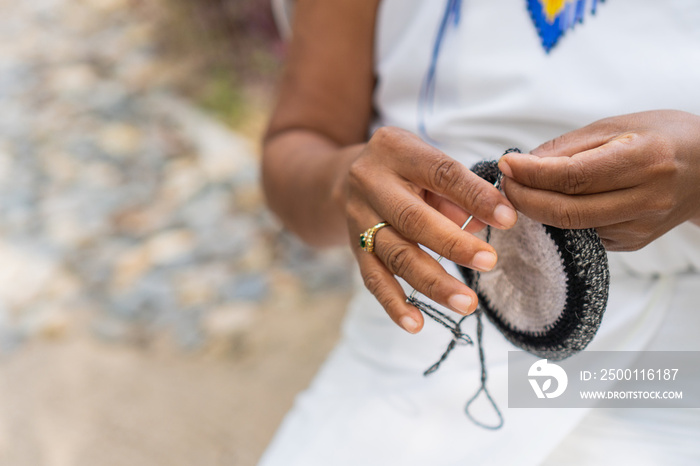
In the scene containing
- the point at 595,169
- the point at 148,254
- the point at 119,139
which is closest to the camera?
the point at 595,169

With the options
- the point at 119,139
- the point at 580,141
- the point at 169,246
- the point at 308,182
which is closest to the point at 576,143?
the point at 580,141

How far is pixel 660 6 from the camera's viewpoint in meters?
0.76

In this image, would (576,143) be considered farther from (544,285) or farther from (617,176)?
(544,285)

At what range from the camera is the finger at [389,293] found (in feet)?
2.23

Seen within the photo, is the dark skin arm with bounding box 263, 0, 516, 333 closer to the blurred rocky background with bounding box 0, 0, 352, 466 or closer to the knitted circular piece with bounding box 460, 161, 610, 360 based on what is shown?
the knitted circular piece with bounding box 460, 161, 610, 360

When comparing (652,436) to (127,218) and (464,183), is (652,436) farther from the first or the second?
(127,218)

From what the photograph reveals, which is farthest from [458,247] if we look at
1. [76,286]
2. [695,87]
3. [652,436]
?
[76,286]

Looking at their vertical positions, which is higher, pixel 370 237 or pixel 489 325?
pixel 370 237

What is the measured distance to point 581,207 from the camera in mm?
625

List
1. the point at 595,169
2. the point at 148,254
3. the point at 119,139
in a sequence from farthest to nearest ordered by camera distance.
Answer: the point at 119,139 → the point at 148,254 → the point at 595,169

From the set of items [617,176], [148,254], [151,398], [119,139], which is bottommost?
[151,398]

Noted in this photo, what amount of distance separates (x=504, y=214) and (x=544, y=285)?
0.57ft

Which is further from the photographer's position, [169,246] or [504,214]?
[169,246]

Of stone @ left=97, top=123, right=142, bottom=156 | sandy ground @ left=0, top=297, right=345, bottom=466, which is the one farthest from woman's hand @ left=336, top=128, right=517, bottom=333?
stone @ left=97, top=123, right=142, bottom=156
